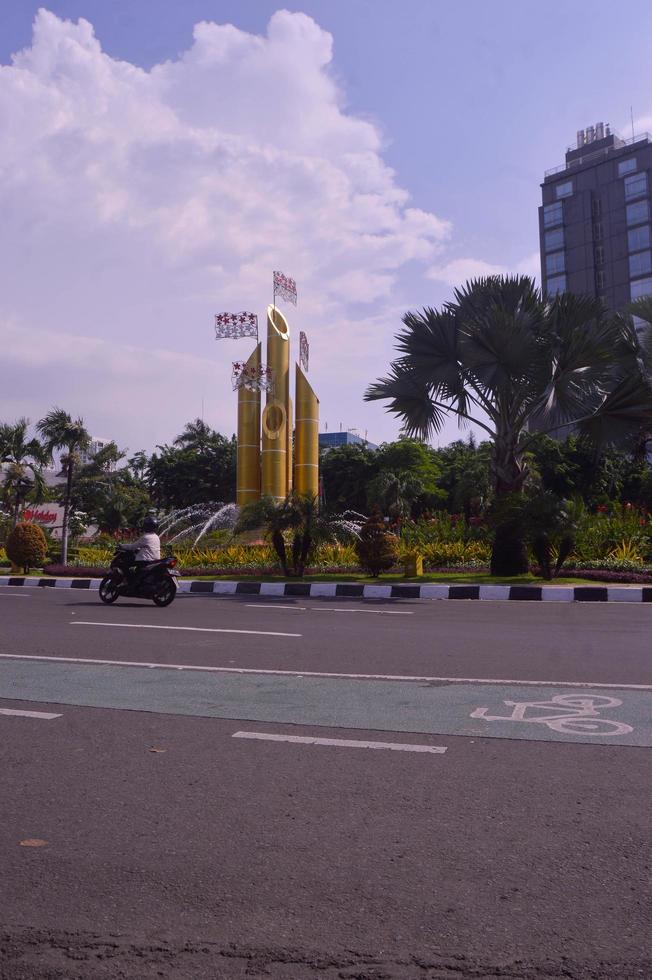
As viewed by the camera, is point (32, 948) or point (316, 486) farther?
point (316, 486)

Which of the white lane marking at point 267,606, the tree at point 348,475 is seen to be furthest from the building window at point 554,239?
the white lane marking at point 267,606

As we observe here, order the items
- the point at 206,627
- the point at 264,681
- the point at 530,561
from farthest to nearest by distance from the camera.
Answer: the point at 530,561 → the point at 206,627 → the point at 264,681

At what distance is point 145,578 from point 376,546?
23.0 feet

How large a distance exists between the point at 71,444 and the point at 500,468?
18.2 m

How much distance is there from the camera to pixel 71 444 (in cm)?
3177

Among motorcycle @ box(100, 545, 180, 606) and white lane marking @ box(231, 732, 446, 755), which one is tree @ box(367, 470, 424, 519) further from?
white lane marking @ box(231, 732, 446, 755)

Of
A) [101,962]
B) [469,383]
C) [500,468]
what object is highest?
[469,383]

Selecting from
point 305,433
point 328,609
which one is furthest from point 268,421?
point 328,609

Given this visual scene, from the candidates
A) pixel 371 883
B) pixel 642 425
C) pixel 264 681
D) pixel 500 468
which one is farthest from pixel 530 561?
pixel 371 883

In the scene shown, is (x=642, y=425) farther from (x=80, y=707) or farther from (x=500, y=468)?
(x=80, y=707)

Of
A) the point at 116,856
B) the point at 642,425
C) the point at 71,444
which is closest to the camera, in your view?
the point at 116,856

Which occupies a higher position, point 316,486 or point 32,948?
point 316,486

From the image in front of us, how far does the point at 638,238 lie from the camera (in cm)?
8038

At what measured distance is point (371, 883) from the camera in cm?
305
